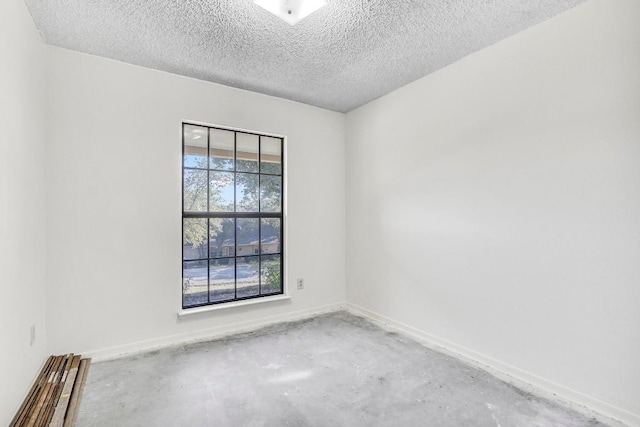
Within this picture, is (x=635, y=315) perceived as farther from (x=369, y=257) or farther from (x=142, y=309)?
(x=142, y=309)

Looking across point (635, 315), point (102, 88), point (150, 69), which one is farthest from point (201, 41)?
point (635, 315)

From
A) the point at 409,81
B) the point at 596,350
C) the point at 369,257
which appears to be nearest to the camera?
the point at 596,350

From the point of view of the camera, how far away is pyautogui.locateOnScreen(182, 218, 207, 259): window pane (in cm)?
361

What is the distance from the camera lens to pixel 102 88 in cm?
282

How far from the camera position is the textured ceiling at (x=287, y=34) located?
85.6 inches

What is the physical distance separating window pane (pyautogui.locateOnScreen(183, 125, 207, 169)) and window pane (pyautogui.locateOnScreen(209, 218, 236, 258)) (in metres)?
0.72

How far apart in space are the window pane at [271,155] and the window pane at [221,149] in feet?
1.23

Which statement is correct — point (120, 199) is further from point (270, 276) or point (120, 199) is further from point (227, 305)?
point (270, 276)

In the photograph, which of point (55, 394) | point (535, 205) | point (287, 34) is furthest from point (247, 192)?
point (535, 205)

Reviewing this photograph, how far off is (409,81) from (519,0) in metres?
1.30

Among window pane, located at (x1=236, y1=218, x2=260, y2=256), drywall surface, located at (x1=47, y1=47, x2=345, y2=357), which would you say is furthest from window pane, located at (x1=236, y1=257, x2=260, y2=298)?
drywall surface, located at (x1=47, y1=47, x2=345, y2=357)

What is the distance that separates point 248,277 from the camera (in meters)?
3.97

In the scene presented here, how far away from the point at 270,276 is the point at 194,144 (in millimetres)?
1797

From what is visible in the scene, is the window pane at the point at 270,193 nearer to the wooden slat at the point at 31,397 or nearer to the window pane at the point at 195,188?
the window pane at the point at 195,188
